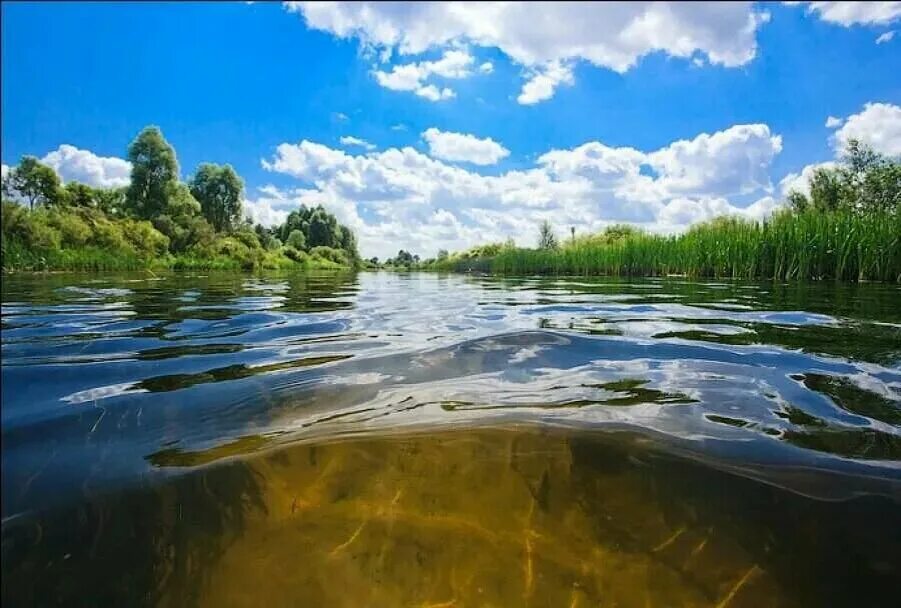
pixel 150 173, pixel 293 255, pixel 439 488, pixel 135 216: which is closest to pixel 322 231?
pixel 293 255

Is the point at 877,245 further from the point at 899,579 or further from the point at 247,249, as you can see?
the point at 247,249

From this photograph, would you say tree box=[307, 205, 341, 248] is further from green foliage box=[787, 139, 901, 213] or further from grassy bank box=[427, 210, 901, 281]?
green foliage box=[787, 139, 901, 213]

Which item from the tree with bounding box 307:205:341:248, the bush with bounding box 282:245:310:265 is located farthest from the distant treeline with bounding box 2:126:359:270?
the tree with bounding box 307:205:341:248

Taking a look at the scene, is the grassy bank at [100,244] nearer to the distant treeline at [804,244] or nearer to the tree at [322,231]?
the distant treeline at [804,244]

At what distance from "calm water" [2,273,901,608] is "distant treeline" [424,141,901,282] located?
8.85 metres

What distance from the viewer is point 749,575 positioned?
1.37 metres

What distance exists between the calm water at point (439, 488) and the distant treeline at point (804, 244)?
8849mm

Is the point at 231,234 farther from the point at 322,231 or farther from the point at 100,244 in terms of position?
the point at 322,231

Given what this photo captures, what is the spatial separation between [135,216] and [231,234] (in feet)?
13.5

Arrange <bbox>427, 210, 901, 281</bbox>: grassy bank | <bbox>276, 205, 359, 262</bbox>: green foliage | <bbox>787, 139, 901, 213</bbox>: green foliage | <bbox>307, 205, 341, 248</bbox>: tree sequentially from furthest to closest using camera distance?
<bbox>307, 205, 341, 248</bbox>: tree → <bbox>276, 205, 359, 262</bbox>: green foliage → <bbox>787, 139, 901, 213</bbox>: green foliage → <bbox>427, 210, 901, 281</bbox>: grassy bank

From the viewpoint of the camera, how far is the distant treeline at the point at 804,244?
30.9 ft

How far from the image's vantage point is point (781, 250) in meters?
11.2

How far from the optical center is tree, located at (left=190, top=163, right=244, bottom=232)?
5.61m

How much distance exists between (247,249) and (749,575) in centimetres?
1479
